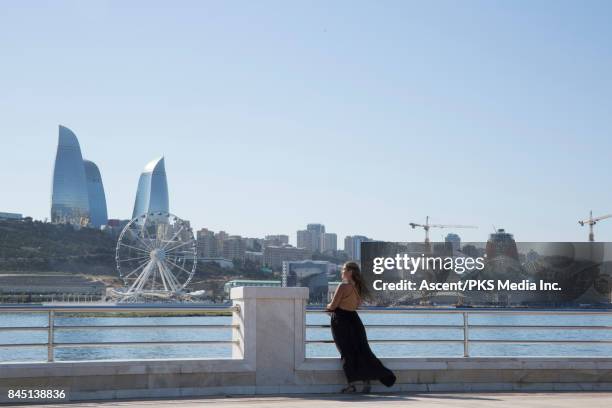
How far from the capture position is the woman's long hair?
442 inches

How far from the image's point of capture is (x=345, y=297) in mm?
11195

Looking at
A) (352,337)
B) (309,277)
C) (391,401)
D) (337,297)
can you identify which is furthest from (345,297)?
(309,277)

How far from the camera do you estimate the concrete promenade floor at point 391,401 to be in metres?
9.91

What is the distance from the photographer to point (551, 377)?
11.8 meters

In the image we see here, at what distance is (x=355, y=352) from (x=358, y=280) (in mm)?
838

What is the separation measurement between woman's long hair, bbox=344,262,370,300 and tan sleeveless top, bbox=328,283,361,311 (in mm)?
67

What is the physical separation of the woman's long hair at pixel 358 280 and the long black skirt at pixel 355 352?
0.82 feet

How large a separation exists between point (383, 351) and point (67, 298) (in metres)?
89.3

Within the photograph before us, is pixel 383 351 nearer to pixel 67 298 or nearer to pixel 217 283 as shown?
pixel 67 298

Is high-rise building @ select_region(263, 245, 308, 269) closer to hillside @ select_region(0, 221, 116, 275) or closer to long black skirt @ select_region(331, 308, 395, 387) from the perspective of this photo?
hillside @ select_region(0, 221, 116, 275)

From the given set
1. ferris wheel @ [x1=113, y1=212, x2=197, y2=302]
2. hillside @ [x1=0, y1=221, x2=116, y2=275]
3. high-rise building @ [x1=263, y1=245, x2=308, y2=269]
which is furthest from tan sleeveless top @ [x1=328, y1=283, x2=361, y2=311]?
high-rise building @ [x1=263, y1=245, x2=308, y2=269]

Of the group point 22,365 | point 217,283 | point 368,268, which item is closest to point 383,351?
point 22,365

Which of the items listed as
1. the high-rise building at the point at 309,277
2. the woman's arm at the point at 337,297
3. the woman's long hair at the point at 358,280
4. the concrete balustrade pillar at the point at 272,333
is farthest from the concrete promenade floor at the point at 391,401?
the high-rise building at the point at 309,277

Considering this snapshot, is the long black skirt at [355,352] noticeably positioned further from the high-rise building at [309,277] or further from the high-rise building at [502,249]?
the high-rise building at [309,277]
